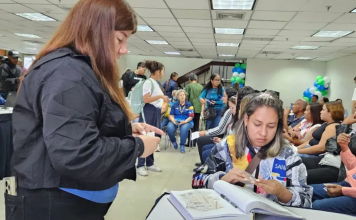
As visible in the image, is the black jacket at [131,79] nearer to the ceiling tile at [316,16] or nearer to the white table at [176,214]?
the ceiling tile at [316,16]

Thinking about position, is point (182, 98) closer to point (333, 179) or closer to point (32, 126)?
point (333, 179)

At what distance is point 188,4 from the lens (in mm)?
4961

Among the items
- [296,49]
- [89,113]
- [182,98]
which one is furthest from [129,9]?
[296,49]

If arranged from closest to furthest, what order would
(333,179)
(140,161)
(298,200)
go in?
(298,200), (333,179), (140,161)

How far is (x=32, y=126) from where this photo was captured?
2.64ft

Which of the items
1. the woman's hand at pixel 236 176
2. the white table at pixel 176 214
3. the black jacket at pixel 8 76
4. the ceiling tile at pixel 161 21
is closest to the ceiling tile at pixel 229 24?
the ceiling tile at pixel 161 21

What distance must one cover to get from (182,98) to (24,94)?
469cm

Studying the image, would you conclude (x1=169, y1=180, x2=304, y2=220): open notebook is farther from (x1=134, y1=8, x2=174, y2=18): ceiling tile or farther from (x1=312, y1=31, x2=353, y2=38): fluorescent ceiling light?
(x1=312, y1=31, x2=353, y2=38): fluorescent ceiling light

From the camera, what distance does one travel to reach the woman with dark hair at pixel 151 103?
12.3ft

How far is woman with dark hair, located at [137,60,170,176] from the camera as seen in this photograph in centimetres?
376

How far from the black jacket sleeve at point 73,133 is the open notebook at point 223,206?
1.08ft

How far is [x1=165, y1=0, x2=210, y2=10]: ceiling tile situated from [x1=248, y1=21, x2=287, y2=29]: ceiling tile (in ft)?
4.65

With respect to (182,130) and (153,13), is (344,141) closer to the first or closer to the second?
(182,130)

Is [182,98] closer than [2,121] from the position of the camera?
No
